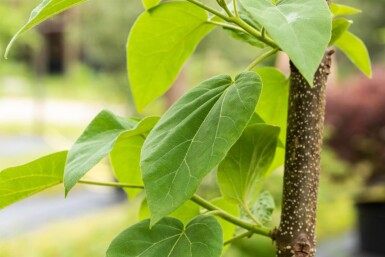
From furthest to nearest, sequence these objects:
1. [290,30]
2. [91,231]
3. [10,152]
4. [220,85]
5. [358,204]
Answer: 1. [10,152]
2. [91,231]
3. [358,204]
4. [220,85]
5. [290,30]

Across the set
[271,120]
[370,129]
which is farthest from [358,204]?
[271,120]

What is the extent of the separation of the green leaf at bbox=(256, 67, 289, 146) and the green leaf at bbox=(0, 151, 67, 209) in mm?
185

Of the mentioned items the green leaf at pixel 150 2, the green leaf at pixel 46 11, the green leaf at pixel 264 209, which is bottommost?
the green leaf at pixel 264 209

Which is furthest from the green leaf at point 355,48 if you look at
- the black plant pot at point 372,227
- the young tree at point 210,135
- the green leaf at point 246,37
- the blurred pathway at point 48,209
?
the blurred pathway at point 48,209

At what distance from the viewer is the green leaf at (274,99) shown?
0.61 m

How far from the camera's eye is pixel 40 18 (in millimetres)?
434

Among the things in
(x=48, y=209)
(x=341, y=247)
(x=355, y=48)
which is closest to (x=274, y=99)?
(x=355, y=48)

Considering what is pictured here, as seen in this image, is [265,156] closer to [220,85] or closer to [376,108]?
[220,85]

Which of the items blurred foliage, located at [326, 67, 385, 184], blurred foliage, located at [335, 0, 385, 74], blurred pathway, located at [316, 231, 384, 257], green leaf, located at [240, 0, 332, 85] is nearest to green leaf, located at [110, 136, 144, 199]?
green leaf, located at [240, 0, 332, 85]

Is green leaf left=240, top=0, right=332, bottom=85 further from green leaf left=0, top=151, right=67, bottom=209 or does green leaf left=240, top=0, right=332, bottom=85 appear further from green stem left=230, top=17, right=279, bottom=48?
green leaf left=0, top=151, right=67, bottom=209

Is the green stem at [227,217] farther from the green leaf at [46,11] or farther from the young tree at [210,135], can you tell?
the green leaf at [46,11]

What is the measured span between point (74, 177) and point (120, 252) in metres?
0.07

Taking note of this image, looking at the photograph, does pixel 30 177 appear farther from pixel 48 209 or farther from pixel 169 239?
pixel 48 209

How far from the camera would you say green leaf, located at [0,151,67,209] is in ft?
1.72
